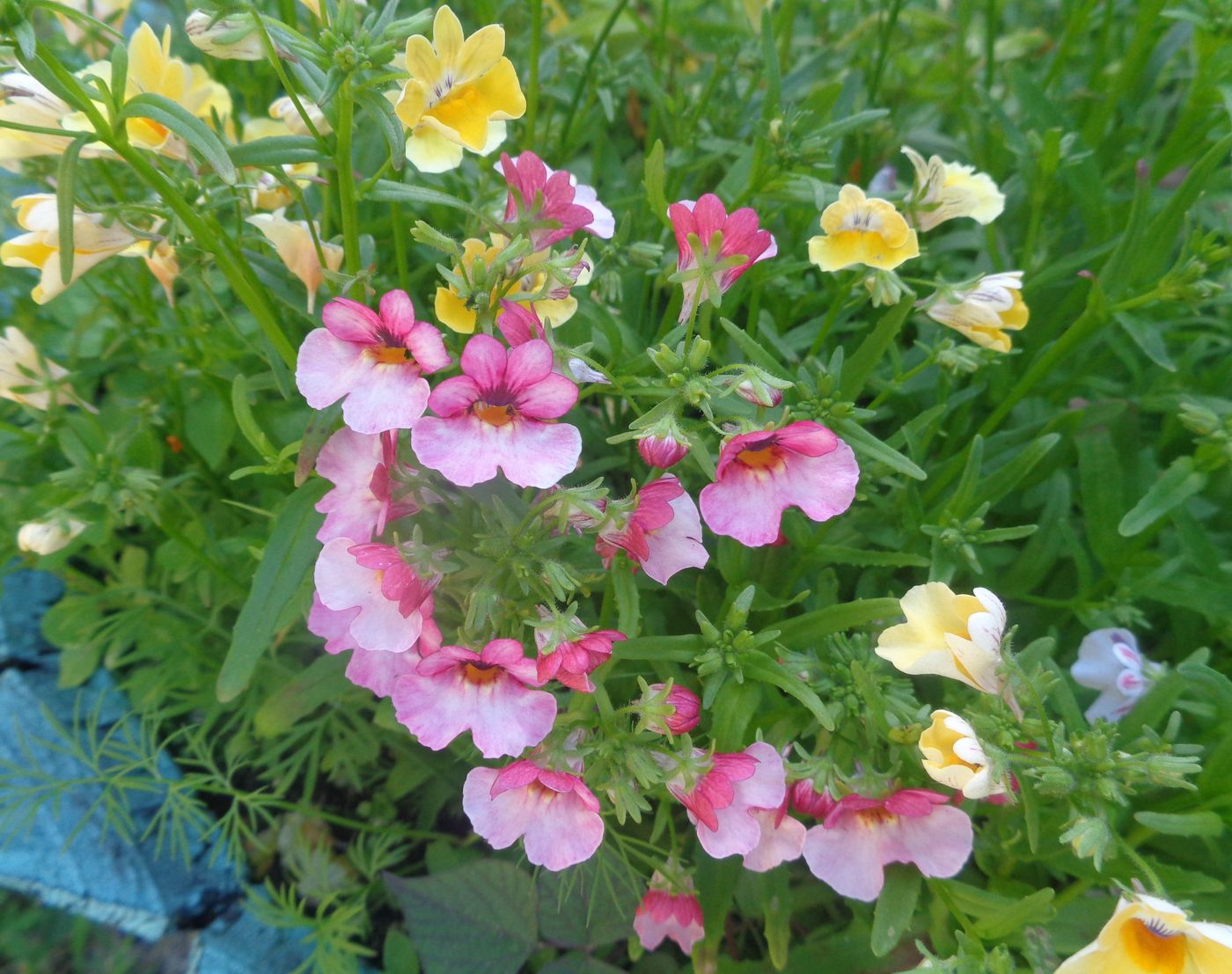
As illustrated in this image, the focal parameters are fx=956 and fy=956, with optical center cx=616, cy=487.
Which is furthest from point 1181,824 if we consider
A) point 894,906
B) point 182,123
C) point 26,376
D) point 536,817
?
point 26,376

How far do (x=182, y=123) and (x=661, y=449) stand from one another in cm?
58

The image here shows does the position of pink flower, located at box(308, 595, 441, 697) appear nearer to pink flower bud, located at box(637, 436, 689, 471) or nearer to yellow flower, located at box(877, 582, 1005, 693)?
pink flower bud, located at box(637, 436, 689, 471)

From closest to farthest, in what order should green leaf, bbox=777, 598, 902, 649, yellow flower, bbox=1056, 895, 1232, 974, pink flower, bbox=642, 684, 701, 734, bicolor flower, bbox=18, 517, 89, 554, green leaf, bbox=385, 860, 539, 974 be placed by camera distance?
1. yellow flower, bbox=1056, 895, 1232, 974
2. pink flower, bbox=642, 684, 701, 734
3. green leaf, bbox=777, 598, 902, 649
4. bicolor flower, bbox=18, 517, 89, 554
5. green leaf, bbox=385, 860, 539, 974

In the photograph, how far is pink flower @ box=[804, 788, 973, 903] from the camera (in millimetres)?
1108

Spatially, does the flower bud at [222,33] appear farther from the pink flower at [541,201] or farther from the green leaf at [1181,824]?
the green leaf at [1181,824]

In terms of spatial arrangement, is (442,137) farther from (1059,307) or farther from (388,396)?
(1059,307)

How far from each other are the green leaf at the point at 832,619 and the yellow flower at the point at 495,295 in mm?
466

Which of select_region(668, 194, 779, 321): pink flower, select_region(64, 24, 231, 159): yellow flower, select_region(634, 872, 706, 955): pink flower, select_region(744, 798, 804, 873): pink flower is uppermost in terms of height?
select_region(64, 24, 231, 159): yellow flower

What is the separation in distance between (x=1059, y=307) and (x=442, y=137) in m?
1.11

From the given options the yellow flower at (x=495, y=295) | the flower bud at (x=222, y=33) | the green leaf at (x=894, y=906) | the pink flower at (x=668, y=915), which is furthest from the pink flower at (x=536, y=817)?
the flower bud at (x=222, y=33)

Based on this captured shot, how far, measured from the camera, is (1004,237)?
6.06ft

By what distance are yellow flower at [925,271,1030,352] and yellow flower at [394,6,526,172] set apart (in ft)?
1.94

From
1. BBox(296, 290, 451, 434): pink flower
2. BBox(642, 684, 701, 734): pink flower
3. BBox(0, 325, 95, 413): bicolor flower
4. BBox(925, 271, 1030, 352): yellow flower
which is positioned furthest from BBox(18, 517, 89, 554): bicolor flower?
BBox(925, 271, 1030, 352): yellow flower

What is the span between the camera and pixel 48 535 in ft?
4.33
